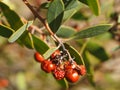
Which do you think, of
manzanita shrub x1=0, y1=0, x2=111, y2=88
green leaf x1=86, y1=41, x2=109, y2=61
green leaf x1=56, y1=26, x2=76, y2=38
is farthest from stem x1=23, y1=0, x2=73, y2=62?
green leaf x1=86, y1=41, x2=109, y2=61

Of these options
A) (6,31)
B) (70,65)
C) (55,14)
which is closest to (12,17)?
(6,31)

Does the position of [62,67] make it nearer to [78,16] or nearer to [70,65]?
[70,65]

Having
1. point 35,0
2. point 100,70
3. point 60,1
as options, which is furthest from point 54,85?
point 60,1

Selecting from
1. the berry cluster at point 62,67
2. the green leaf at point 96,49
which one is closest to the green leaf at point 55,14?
the berry cluster at point 62,67

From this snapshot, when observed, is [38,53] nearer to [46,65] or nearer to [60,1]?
[46,65]

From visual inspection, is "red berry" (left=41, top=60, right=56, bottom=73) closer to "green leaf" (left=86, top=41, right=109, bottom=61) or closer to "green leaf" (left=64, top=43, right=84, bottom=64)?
"green leaf" (left=64, top=43, right=84, bottom=64)
